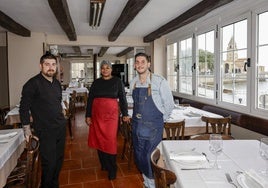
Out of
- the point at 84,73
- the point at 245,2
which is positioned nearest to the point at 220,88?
the point at 245,2

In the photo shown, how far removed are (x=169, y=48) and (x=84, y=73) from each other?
9.76 meters

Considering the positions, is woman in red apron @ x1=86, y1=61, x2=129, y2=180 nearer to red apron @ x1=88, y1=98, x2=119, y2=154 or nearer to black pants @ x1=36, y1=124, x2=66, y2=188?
red apron @ x1=88, y1=98, x2=119, y2=154

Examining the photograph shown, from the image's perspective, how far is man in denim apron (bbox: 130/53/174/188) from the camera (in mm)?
2443

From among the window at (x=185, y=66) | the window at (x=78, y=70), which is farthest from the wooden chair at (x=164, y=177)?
the window at (x=78, y=70)

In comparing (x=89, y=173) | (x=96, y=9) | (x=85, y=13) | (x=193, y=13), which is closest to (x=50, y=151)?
(x=89, y=173)

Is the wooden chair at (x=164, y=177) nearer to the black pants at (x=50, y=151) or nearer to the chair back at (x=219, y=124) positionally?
the black pants at (x=50, y=151)

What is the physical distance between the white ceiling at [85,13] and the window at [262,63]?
103 cm

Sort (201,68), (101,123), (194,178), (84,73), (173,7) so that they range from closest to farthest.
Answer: (194,178), (101,123), (173,7), (201,68), (84,73)

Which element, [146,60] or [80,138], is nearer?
[146,60]

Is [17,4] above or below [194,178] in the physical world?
above

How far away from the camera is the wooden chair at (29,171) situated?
1829 millimetres

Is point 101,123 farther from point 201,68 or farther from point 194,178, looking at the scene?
point 201,68

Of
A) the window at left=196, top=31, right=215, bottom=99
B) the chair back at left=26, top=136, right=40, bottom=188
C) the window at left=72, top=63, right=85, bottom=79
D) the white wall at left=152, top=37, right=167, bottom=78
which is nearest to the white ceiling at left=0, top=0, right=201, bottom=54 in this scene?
the window at left=196, top=31, right=215, bottom=99

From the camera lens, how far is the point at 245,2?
12.2 feet
